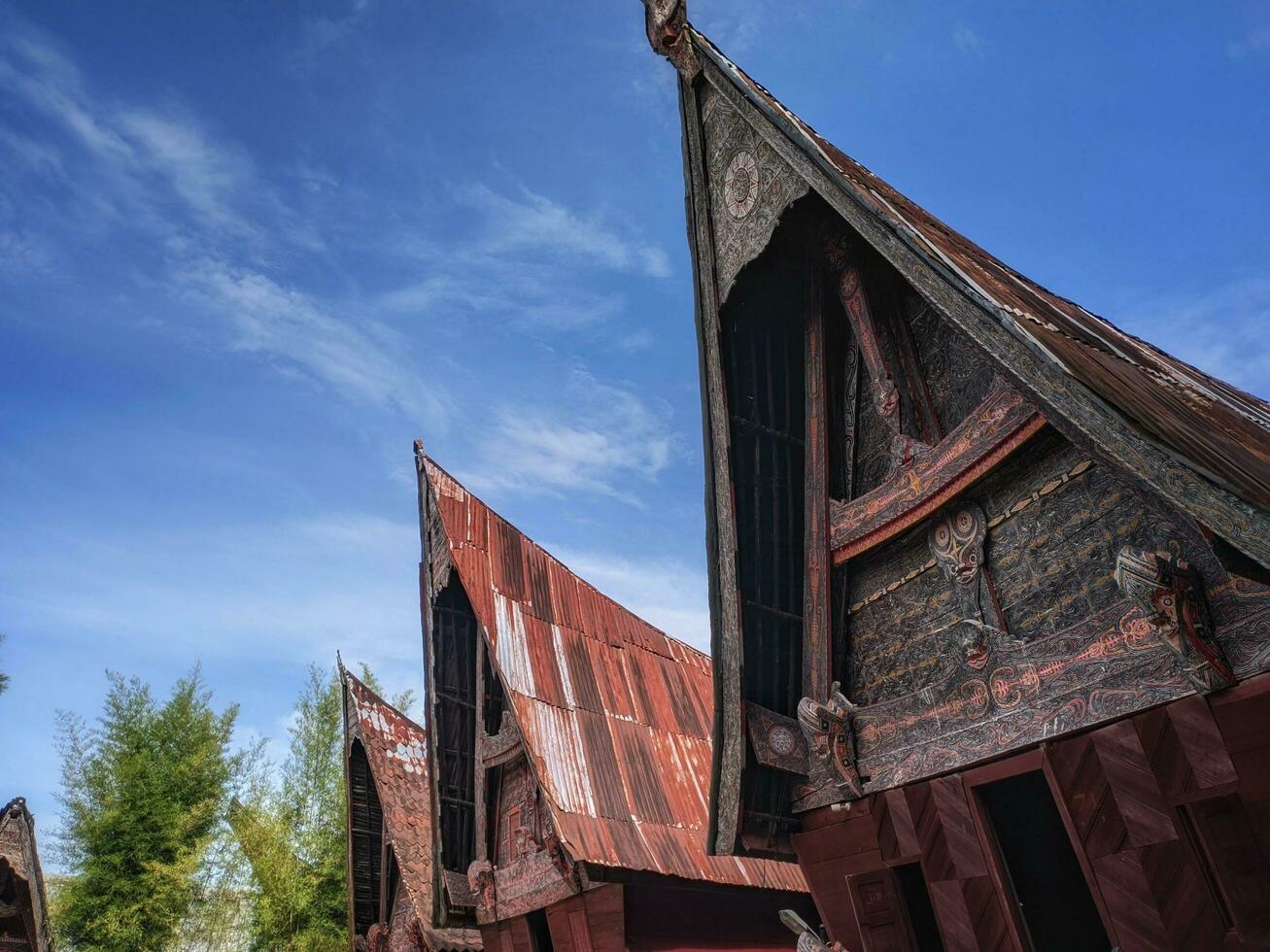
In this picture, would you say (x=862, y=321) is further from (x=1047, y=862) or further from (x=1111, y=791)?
(x=1047, y=862)

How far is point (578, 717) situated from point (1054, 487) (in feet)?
23.3

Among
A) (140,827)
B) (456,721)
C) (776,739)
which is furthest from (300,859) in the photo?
(776,739)

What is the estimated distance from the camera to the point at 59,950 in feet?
56.6

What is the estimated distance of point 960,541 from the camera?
17.0 feet

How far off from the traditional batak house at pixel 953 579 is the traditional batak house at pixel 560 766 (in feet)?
11.8

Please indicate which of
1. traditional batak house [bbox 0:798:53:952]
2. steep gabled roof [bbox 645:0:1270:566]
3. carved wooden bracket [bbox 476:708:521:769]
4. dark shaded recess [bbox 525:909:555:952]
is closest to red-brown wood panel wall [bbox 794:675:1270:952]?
steep gabled roof [bbox 645:0:1270:566]

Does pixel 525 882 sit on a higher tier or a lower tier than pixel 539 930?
higher

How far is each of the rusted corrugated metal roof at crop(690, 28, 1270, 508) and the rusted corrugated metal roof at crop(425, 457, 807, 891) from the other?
635 centimetres

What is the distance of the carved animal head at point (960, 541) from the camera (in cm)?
505

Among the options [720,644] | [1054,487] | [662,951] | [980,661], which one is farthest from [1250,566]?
[662,951]

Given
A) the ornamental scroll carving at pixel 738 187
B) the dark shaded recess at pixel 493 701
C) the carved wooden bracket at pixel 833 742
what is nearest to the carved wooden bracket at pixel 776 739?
the carved wooden bracket at pixel 833 742

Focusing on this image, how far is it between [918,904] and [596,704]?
623 cm

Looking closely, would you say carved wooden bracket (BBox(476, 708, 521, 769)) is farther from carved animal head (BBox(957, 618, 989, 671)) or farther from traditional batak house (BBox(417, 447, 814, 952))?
carved animal head (BBox(957, 618, 989, 671))

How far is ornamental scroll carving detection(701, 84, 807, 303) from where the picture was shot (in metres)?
5.43
